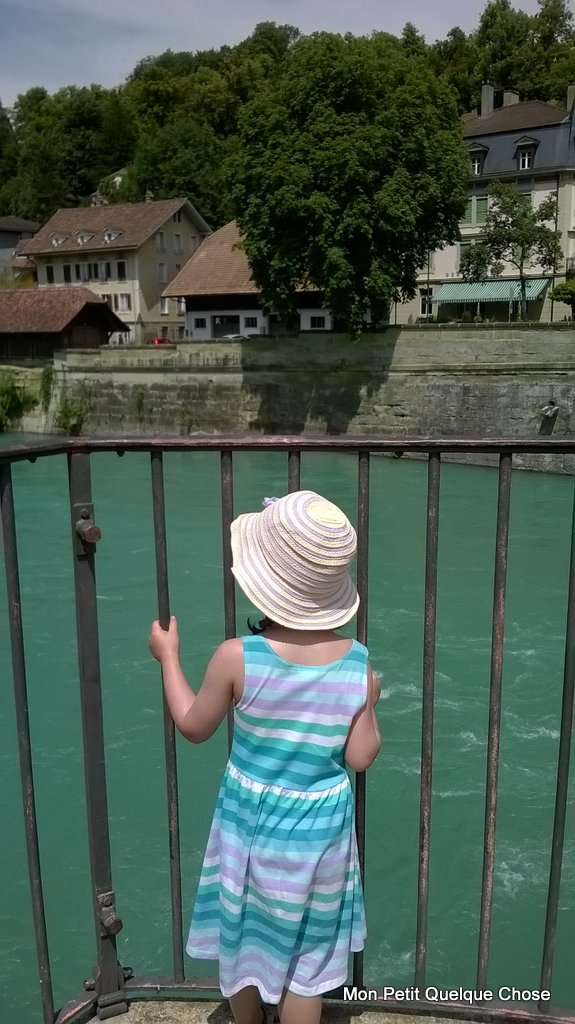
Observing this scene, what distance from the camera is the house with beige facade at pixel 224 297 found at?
112 ft

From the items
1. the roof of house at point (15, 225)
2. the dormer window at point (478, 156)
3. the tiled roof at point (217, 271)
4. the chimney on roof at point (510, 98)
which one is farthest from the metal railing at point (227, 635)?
the roof of house at point (15, 225)

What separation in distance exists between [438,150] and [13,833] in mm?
22745

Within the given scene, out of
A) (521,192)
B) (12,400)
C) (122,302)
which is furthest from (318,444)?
Result: (122,302)

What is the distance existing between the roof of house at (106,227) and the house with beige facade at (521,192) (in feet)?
35.8

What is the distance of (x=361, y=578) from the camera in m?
2.12

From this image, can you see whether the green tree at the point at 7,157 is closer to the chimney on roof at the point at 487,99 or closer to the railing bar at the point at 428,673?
the chimney on roof at the point at 487,99

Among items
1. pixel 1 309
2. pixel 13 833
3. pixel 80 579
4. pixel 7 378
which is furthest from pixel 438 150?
pixel 80 579

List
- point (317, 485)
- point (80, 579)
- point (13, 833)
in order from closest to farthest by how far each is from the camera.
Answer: point (80, 579) → point (13, 833) → point (317, 485)

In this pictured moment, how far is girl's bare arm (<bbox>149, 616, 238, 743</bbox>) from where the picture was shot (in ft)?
6.03

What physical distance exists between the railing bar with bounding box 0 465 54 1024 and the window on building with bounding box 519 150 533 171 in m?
35.8

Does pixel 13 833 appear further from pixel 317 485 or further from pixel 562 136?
pixel 562 136

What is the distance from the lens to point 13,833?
23.1ft

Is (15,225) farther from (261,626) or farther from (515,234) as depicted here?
(261,626)

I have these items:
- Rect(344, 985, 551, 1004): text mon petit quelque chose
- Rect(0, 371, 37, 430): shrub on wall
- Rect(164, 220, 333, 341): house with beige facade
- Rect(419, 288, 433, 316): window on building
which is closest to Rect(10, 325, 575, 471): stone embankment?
Rect(0, 371, 37, 430): shrub on wall
